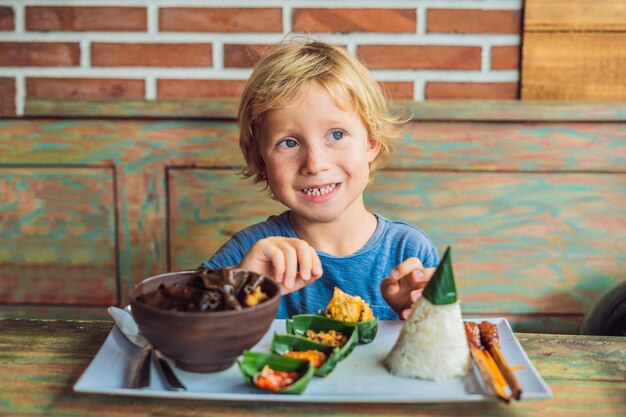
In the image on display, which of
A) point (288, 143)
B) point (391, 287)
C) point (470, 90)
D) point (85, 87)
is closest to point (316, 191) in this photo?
point (288, 143)

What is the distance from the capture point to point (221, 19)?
76.0 inches

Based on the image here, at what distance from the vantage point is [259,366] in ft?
2.52

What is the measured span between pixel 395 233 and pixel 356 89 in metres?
0.36

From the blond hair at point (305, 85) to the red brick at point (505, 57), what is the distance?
632 mm

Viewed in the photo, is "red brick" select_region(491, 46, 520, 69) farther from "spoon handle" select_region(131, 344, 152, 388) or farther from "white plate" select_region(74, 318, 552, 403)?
"spoon handle" select_region(131, 344, 152, 388)

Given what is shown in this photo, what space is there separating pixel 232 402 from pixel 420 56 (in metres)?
1.47

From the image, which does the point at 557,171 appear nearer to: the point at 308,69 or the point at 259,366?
the point at 308,69

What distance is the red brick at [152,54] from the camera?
1950mm

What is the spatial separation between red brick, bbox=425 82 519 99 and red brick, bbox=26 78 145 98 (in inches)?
37.4

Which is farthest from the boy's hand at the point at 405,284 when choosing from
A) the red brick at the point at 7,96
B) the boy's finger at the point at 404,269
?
the red brick at the point at 7,96

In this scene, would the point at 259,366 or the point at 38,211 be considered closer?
the point at 259,366

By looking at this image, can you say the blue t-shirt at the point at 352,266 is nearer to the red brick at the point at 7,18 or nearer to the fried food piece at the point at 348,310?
the fried food piece at the point at 348,310

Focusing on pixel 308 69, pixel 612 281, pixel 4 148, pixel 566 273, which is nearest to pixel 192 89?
pixel 4 148

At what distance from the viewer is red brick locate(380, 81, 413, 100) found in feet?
6.37
